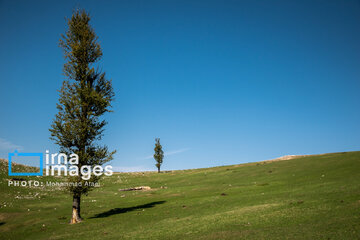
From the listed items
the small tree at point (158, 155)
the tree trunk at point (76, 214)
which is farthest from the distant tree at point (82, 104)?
the small tree at point (158, 155)

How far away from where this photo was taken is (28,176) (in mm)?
66438

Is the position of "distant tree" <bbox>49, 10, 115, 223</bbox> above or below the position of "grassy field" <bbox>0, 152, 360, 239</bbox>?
above

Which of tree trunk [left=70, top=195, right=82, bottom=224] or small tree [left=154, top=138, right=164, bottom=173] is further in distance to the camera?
small tree [left=154, top=138, right=164, bottom=173]

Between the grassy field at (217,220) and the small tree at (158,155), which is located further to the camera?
the small tree at (158,155)

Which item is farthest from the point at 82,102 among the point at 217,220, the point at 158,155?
the point at 158,155

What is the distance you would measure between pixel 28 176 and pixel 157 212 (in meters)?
53.5

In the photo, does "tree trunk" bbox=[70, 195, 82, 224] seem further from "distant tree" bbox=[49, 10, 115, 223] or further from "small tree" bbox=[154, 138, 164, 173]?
"small tree" bbox=[154, 138, 164, 173]

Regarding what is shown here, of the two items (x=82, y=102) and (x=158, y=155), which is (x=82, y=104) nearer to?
(x=82, y=102)

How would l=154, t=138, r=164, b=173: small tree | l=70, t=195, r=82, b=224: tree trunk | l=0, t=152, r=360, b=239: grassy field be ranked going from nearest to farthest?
l=0, t=152, r=360, b=239: grassy field < l=70, t=195, r=82, b=224: tree trunk < l=154, t=138, r=164, b=173: small tree

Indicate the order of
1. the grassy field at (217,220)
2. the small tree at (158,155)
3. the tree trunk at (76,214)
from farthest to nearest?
the small tree at (158,155) < the tree trunk at (76,214) < the grassy field at (217,220)

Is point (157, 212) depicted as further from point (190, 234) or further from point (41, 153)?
point (41, 153)

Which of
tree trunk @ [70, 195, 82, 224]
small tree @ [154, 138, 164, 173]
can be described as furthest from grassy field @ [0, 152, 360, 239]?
small tree @ [154, 138, 164, 173]

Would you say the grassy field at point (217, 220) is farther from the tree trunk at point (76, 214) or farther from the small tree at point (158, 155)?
the small tree at point (158, 155)

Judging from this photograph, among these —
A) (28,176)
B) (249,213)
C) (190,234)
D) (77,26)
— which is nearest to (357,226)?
(249,213)
